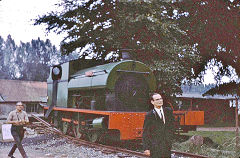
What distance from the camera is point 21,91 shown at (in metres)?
38.7

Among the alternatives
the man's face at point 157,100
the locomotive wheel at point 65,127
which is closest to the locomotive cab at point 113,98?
the locomotive wheel at point 65,127

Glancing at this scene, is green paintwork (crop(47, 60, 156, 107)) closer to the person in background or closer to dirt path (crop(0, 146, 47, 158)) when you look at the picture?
dirt path (crop(0, 146, 47, 158))

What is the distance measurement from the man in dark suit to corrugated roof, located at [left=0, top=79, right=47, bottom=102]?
33.5 m

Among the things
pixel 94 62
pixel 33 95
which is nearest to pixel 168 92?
pixel 94 62

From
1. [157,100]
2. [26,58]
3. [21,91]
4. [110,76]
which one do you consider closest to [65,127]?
[110,76]

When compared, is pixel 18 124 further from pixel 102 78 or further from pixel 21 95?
pixel 21 95

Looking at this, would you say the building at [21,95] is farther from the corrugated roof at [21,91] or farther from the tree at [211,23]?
the tree at [211,23]

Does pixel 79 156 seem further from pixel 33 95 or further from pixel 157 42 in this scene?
pixel 33 95

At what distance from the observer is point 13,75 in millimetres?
64375

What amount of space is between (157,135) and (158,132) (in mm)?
51

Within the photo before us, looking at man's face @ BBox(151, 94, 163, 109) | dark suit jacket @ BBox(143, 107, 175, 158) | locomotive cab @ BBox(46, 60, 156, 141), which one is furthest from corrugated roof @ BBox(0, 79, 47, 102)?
man's face @ BBox(151, 94, 163, 109)

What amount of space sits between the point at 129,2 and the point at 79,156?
7.87m

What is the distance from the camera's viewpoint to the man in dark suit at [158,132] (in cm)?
483

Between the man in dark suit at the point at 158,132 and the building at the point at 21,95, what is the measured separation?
102 ft
